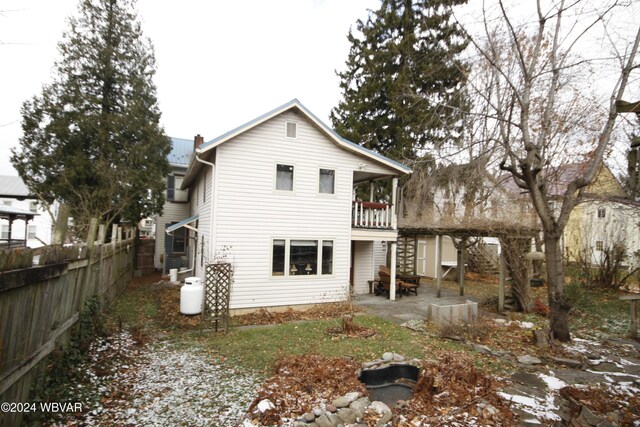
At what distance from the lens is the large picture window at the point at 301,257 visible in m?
10.7

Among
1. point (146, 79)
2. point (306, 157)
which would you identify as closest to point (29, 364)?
point (306, 157)

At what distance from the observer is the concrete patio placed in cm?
1041

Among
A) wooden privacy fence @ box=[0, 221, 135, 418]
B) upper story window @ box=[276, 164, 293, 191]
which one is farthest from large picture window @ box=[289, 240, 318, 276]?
wooden privacy fence @ box=[0, 221, 135, 418]

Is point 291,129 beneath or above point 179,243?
above

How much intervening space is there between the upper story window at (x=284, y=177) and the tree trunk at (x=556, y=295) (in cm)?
757

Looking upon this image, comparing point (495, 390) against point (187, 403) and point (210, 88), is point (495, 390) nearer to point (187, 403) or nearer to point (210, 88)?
point (187, 403)

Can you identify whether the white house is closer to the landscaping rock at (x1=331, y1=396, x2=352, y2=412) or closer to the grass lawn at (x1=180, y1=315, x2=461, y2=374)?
the grass lawn at (x1=180, y1=315, x2=461, y2=374)

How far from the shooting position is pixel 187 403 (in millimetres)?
4648

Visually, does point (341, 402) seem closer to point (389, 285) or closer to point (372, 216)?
point (372, 216)

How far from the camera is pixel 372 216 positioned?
1259 cm

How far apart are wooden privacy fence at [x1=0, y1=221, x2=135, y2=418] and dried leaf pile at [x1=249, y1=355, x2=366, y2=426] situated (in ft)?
8.94

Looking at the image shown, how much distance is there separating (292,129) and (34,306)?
8.54m

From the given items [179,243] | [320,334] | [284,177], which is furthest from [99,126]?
[320,334]

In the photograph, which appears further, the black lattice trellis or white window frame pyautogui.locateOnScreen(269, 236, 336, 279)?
white window frame pyautogui.locateOnScreen(269, 236, 336, 279)
